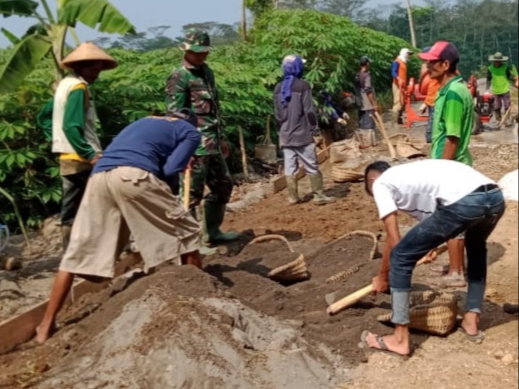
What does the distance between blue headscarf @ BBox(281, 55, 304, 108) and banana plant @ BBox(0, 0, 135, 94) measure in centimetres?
179

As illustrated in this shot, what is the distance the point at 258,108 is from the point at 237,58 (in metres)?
2.97

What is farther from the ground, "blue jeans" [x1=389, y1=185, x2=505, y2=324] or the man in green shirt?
the man in green shirt

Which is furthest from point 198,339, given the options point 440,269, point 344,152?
point 344,152

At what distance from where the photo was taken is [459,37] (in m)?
15.6

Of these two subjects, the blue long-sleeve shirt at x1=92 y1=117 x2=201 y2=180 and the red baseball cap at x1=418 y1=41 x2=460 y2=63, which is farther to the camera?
the red baseball cap at x1=418 y1=41 x2=460 y2=63

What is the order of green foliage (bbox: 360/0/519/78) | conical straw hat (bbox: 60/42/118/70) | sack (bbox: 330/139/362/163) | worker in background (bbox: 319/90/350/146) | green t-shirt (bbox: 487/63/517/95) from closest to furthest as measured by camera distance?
conical straw hat (bbox: 60/42/118/70) < sack (bbox: 330/139/362/163) < green foliage (bbox: 360/0/519/78) < worker in background (bbox: 319/90/350/146) < green t-shirt (bbox: 487/63/517/95)

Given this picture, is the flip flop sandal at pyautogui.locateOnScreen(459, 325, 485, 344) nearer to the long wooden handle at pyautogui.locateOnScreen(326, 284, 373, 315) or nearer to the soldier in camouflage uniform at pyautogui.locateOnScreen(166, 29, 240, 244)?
the long wooden handle at pyautogui.locateOnScreen(326, 284, 373, 315)

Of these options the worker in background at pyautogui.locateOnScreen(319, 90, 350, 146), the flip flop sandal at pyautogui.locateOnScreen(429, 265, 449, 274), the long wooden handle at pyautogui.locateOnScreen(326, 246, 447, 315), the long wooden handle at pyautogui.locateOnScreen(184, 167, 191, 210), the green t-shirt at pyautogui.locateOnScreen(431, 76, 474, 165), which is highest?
the green t-shirt at pyautogui.locateOnScreen(431, 76, 474, 165)

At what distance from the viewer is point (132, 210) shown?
4.82 m

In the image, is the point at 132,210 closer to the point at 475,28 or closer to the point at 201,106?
the point at 201,106

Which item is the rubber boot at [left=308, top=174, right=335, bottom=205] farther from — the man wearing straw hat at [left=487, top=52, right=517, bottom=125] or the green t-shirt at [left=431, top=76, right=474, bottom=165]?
the man wearing straw hat at [left=487, top=52, right=517, bottom=125]

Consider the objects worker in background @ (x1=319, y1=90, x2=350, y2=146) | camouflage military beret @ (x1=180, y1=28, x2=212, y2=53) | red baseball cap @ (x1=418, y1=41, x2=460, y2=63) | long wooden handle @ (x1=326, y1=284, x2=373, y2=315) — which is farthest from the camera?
worker in background @ (x1=319, y1=90, x2=350, y2=146)

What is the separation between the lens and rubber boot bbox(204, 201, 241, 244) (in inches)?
270

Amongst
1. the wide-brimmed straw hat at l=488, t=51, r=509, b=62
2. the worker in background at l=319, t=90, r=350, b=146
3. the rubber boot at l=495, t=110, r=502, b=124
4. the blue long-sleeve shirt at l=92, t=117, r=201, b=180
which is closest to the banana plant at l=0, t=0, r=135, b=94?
the blue long-sleeve shirt at l=92, t=117, r=201, b=180
